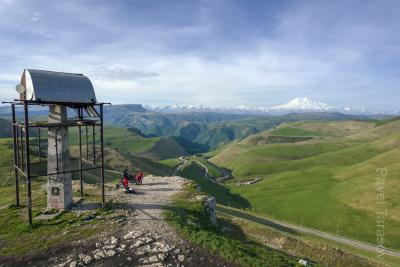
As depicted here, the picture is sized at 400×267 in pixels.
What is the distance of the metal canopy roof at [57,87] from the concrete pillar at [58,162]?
1638 mm

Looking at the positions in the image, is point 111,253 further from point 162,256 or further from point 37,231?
point 37,231

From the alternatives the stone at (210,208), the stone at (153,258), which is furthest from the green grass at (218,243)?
the stone at (153,258)

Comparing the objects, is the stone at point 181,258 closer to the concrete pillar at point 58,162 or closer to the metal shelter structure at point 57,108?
the metal shelter structure at point 57,108

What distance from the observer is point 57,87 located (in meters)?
31.8

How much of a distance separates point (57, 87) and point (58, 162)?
24.5 feet

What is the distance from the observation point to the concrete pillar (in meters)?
32.8

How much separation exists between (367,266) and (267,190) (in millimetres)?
90378

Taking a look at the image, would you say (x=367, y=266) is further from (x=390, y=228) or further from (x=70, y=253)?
(x=390, y=228)

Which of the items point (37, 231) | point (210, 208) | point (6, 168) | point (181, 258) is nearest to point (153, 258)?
point (181, 258)

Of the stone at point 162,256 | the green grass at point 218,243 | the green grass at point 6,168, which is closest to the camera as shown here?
the stone at point 162,256

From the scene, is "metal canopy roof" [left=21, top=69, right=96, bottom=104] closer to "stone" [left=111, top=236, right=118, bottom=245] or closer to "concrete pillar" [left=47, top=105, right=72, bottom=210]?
"concrete pillar" [left=47, top=105, right=72, bottom=210]

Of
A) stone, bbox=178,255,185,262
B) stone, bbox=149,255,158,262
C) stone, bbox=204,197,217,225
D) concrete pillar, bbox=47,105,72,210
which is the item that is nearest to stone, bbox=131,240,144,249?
stone, bbox=149,255,158,262

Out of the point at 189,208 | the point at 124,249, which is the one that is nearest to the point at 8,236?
the point at 124,249

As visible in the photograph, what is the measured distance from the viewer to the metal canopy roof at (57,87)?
30453 millimetres
